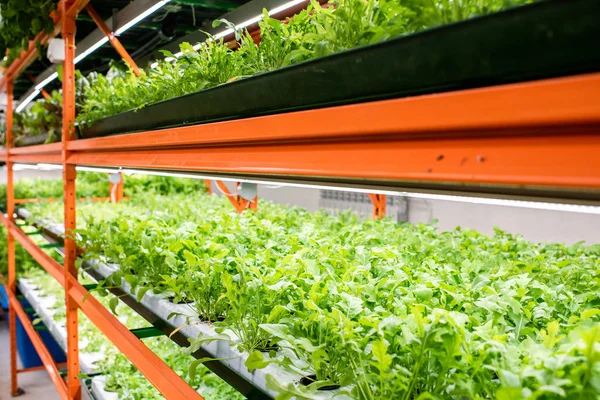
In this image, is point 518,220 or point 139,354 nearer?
point 139,354

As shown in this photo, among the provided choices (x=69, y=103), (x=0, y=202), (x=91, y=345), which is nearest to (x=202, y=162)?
(x=69, y=103)

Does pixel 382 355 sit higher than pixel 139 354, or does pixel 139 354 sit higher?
pixel 382 355

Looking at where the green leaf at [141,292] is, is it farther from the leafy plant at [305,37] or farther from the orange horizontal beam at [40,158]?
the orange horizontal beam at [40,158]

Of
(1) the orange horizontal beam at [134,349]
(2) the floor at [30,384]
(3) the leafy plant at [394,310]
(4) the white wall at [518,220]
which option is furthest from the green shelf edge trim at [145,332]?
(4) the white wall at [518,220]

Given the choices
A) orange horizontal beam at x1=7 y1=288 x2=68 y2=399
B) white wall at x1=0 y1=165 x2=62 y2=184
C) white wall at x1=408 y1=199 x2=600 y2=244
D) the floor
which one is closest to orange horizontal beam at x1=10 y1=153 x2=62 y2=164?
orange horizontal beam at x1=7 y1=288 x2=68 y2=399

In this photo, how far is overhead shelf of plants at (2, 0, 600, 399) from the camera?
62 cm

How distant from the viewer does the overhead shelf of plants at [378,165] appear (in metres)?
0.62

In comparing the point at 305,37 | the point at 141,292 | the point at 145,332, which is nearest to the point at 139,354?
the point at 141,292

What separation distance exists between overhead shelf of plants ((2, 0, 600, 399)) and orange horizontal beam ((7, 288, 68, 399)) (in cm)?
130

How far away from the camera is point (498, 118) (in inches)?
24.8

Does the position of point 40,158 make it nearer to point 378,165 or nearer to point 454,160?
point 378,165

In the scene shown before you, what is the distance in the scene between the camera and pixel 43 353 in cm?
397

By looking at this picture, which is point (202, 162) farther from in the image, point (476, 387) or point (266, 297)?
point (476, 387)

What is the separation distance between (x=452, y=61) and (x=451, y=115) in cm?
8
